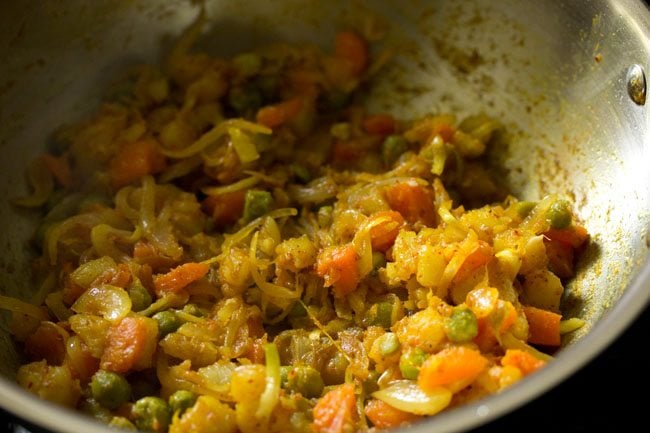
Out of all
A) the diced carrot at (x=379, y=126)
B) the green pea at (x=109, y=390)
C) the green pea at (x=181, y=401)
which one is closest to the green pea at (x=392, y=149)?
the diced carrot at (x=379, y=126)

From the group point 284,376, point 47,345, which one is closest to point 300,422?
point 284,376

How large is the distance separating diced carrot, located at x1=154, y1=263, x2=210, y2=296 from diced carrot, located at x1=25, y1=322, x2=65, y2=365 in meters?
0.51

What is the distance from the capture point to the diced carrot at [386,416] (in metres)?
3.33

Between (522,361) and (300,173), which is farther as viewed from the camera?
(300,173)

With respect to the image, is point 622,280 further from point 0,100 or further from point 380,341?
point 0,100

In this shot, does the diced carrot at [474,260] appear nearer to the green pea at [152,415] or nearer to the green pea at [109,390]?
the green pea at [152,415]

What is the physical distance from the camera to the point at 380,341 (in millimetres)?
3604

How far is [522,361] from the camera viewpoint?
321 cm

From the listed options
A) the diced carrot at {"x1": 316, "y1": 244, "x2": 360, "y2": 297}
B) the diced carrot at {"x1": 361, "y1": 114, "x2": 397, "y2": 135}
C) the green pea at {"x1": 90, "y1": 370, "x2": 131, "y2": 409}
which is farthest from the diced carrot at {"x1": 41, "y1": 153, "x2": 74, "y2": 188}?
the diced carrot at {"x1": 361, "y1": 114, "x2": 397, "y2": 135}

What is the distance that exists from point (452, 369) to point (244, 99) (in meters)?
2.23

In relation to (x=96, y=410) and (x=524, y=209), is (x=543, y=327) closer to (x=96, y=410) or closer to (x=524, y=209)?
(x=524, y=209)

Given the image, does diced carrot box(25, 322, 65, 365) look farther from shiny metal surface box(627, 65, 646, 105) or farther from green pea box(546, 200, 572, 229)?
shiny metal surface box(627, 65, 646, 105)

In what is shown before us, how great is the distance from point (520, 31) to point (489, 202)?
0.97 metres

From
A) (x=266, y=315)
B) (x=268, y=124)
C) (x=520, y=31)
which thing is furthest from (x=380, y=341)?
(x=520, y=31)
